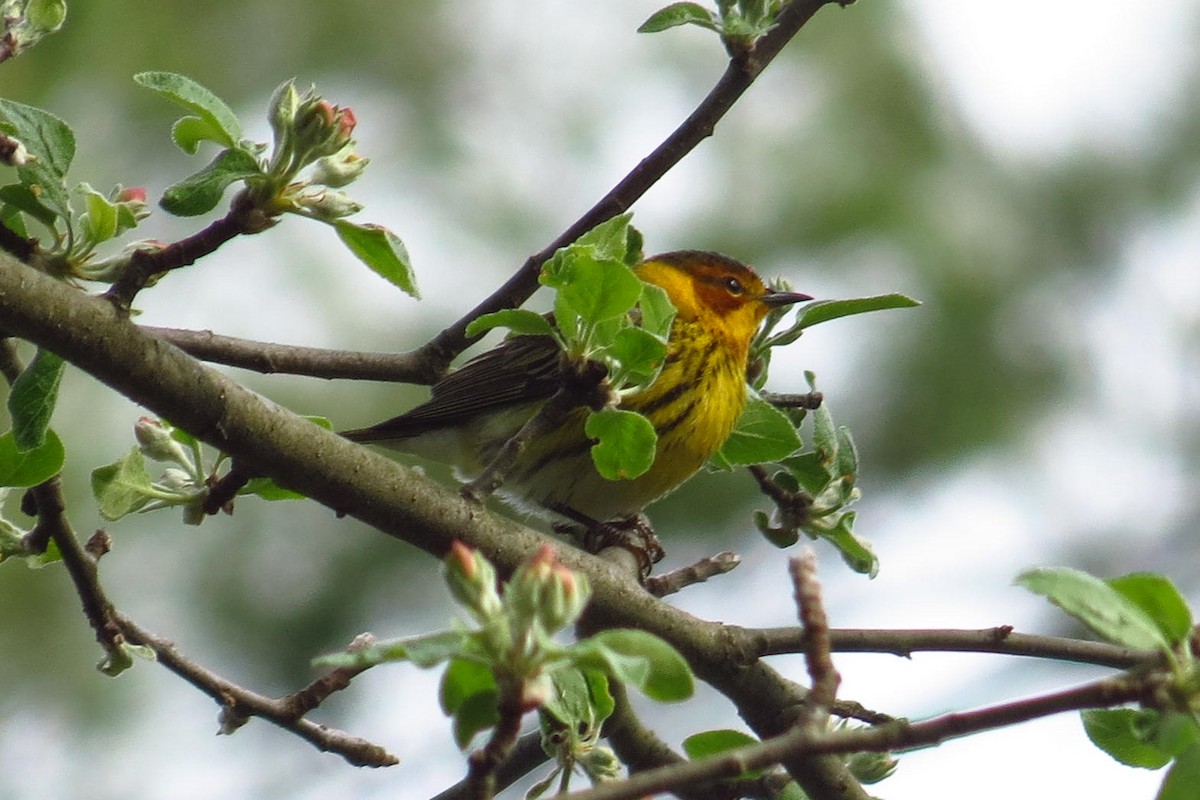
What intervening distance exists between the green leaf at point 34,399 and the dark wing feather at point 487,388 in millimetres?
2089

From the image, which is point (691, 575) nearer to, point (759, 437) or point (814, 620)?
point (759, 437)

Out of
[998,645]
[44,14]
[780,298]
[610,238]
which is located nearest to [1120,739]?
A: [998,645]

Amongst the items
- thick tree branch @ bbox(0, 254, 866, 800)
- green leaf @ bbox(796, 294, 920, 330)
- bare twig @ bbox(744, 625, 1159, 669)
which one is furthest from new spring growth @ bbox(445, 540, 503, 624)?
green leaf @ bbox(796, 294, 920, 330)

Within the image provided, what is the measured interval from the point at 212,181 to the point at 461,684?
3.02 feet

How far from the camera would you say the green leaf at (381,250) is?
2.16 metres

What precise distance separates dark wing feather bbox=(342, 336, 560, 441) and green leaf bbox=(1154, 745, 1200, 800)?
2.75 m

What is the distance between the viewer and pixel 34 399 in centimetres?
212

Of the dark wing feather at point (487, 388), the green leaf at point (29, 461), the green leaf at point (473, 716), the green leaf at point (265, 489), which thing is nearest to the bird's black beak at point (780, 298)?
the dark wing feather at point (487, 388)

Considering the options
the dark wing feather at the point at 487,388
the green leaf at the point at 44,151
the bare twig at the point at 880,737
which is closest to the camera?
the bare twig at the point at 880,737

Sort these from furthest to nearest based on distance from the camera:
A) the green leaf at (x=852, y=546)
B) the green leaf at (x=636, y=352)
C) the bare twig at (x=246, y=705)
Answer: the green leaf at (x=852, y=546) < the bare twig at (x=246, y=705) < the green leaf at (x=636, y=352)

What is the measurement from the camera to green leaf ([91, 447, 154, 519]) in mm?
2447

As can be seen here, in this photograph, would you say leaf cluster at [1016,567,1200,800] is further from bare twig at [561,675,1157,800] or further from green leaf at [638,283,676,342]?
green leaf at [638,283,676,342]

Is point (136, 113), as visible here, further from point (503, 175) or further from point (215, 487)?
point (215, 487)

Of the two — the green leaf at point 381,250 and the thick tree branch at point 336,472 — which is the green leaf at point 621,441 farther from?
the green leaf at point 381,250
